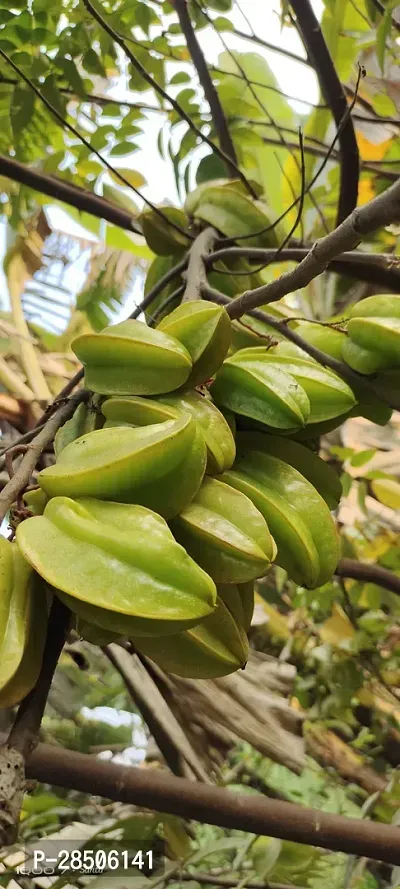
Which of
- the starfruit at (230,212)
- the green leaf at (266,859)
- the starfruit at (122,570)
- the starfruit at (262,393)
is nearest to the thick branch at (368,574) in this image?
the green leaf at (266,859)

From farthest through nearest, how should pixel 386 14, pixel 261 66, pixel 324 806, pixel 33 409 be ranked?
pixel 324 806, pixel 261 66, pixel 33 409, pixel 386 14

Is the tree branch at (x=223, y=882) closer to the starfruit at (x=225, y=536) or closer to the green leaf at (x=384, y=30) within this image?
the starfruit at (x=225, y=536)

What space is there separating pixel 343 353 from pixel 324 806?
→ 7.20ft

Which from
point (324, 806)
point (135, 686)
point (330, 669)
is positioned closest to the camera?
point (135, 686)

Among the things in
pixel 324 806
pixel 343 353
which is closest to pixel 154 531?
pixel 343 353

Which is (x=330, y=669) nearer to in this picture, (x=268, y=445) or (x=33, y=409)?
(x=33, y=409)

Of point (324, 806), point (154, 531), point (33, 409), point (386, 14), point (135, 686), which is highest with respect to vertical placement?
point (386, 14)

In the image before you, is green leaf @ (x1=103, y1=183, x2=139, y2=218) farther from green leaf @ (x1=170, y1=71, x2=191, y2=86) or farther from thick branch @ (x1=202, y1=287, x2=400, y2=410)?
thick branch @ (x1=202, y1=287, x2=400, y2=410)

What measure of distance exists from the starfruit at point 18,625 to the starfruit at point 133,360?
0.20 m

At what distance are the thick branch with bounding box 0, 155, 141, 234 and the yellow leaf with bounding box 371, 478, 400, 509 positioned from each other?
1.09m

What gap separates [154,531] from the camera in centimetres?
49

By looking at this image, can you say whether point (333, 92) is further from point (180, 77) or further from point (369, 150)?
point (369, 150)

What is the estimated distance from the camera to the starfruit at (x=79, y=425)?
0.66m

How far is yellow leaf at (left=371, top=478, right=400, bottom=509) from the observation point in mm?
1982
